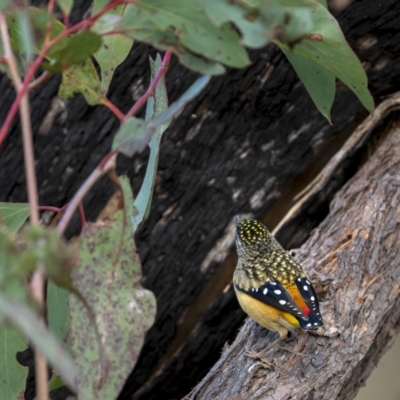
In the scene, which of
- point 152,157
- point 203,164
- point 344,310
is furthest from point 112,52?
point 203,164

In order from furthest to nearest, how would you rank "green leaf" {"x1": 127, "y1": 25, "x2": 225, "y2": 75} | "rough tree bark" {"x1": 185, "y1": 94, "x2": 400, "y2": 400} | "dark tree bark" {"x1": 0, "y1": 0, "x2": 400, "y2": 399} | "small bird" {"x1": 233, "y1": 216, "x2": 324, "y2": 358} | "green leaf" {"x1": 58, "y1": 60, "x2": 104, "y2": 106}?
"dark tree bark" {"x1": 0, "y1": 0, "x2": 400, "y2": 399} < "small bird" {"x1": 233, "y1": 216, "x2": 324, "y2": 358} < "rough tree bark" {"x1": 185, "y1": 94, "x2": 400, "y2": 400} < "green leaf" {"x1": 58, "y1": 60, "x2": 104, "y2": 106} < "green leaf" {"x1": 127, "y1": 25, "x2": 225, "y2": 75}

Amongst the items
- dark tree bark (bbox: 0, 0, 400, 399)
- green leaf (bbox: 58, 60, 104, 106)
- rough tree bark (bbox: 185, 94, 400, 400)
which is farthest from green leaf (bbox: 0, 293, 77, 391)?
dark tree bark (bbox: 0, 0, 400, 399)

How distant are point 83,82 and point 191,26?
277mm

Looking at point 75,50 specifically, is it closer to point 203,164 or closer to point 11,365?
point 11,365

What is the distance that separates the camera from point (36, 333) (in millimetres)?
645

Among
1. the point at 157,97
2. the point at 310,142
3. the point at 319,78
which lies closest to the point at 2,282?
the point at 157,97

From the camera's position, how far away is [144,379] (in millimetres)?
2980

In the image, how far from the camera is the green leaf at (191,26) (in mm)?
924

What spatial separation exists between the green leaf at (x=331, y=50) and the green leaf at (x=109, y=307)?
1.82 feet

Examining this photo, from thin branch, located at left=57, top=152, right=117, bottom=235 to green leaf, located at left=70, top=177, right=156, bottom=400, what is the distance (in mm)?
93

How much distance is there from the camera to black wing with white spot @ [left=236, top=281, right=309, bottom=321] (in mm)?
1949

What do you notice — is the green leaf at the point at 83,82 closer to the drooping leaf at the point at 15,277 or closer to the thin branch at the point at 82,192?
the thin branch at the point at 82,192

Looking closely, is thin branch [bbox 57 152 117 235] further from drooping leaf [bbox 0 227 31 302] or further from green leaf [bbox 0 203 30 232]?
green leaf [bbox 0 203 30 232]

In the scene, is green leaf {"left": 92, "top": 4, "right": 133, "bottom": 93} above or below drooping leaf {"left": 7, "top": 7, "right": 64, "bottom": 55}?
below
